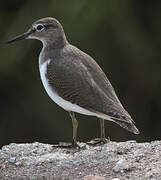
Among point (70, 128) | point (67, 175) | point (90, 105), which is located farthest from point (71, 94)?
point (70, 128)

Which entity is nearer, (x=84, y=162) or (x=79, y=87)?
(x=84, y=162)

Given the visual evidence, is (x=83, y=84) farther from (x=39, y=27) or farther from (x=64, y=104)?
(x=39, y=27)

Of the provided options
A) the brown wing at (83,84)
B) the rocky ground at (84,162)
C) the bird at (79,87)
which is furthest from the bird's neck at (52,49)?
the rocky ground at (84,162)

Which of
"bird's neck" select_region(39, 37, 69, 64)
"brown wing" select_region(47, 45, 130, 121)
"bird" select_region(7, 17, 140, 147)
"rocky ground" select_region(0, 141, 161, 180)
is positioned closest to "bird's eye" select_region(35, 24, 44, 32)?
"bird's neck" select_region(39, 37, 69, 64)

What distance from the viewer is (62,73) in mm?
8781

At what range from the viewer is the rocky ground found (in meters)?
7.82

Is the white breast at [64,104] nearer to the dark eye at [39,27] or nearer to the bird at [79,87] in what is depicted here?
the bird at [79,87]

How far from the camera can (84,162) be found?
8.19 meters

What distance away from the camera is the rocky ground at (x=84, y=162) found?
308 inches

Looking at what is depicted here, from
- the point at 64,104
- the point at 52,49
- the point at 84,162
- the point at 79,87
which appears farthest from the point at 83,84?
the point at 84,162

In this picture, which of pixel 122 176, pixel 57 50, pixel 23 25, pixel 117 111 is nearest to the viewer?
pixel 122 176

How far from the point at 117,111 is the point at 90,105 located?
0.34 m

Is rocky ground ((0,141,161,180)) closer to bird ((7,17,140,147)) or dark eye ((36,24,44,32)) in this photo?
bird ((7,17,140,147))

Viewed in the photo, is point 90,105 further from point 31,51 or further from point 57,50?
point 31,51
